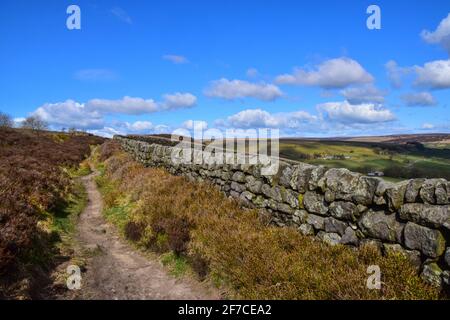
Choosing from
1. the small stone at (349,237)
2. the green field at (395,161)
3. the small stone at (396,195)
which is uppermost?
the green field at (395,161)

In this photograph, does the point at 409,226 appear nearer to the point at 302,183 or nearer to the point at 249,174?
the point at 302,183

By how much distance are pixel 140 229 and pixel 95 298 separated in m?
3.77

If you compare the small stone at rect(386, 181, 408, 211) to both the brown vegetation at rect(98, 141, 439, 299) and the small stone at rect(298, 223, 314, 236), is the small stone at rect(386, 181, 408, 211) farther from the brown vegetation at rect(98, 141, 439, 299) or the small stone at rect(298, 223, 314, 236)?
the small stone at rect(298, 223, 314, 236)

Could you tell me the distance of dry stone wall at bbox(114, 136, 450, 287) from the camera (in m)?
5.46

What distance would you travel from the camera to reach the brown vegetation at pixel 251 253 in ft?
18.8

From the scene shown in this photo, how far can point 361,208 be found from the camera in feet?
22.3

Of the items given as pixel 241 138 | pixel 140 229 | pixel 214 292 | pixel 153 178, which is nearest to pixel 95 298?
pixel 214 292

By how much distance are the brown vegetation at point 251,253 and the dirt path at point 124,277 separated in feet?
1.44

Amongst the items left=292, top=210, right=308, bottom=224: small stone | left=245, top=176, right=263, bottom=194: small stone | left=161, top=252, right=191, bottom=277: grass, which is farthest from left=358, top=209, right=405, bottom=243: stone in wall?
left=161, top=252, right=191, bottom=277: grass

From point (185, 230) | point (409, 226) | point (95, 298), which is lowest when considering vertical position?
point (95, 298)

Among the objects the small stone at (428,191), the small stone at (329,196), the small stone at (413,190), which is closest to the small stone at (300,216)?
the small stone at (329,196)

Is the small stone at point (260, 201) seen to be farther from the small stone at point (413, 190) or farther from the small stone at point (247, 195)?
the small stone at point (413, 190)

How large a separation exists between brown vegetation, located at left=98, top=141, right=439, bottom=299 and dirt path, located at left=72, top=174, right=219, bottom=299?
17.2 inches
